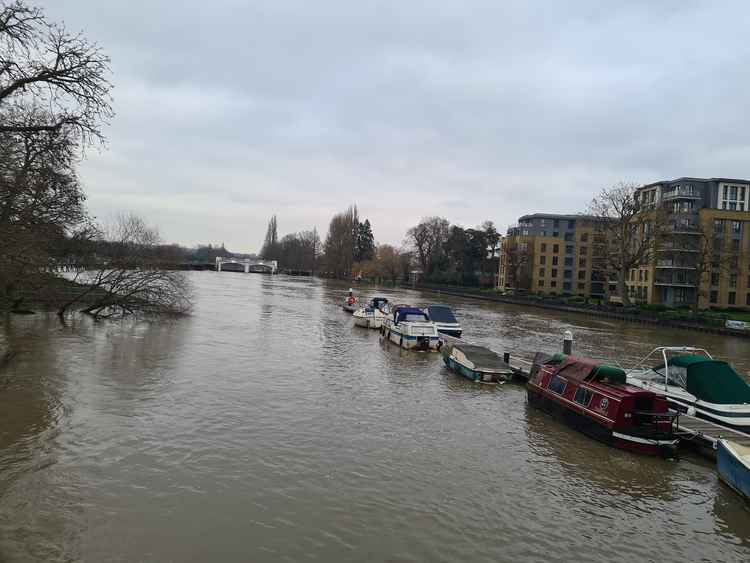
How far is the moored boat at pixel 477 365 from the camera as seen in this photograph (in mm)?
23234

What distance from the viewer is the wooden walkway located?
14.6 metres

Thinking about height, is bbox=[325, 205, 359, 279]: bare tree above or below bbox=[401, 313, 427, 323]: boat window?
above

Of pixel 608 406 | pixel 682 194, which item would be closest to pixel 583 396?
pixel 608 406

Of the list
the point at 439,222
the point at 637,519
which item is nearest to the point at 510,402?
the point at 637,519

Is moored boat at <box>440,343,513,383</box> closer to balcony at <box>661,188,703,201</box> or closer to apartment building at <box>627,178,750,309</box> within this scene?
apartment building at <box>627,178,750,309</box>

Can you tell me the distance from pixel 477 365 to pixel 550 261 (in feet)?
323

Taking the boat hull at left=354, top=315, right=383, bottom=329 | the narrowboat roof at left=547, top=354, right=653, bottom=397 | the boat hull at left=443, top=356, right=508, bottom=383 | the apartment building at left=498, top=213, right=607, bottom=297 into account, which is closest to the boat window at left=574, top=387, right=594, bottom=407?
the narrowboat roof at left=547, top=354, right=653, bottom=397

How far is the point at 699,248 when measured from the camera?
69375 millimetres

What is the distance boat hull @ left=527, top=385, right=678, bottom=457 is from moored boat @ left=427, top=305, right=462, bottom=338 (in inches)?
767

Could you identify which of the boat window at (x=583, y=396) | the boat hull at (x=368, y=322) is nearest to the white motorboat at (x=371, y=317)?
the boat hull at (x=368, y=322)

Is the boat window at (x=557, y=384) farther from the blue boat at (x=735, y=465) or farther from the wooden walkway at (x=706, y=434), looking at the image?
the blue boat at (x=735, y=465)

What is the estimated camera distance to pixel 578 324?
57938mm

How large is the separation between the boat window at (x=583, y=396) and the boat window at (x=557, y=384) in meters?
0.93

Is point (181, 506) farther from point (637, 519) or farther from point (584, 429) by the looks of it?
point (584, 429)
